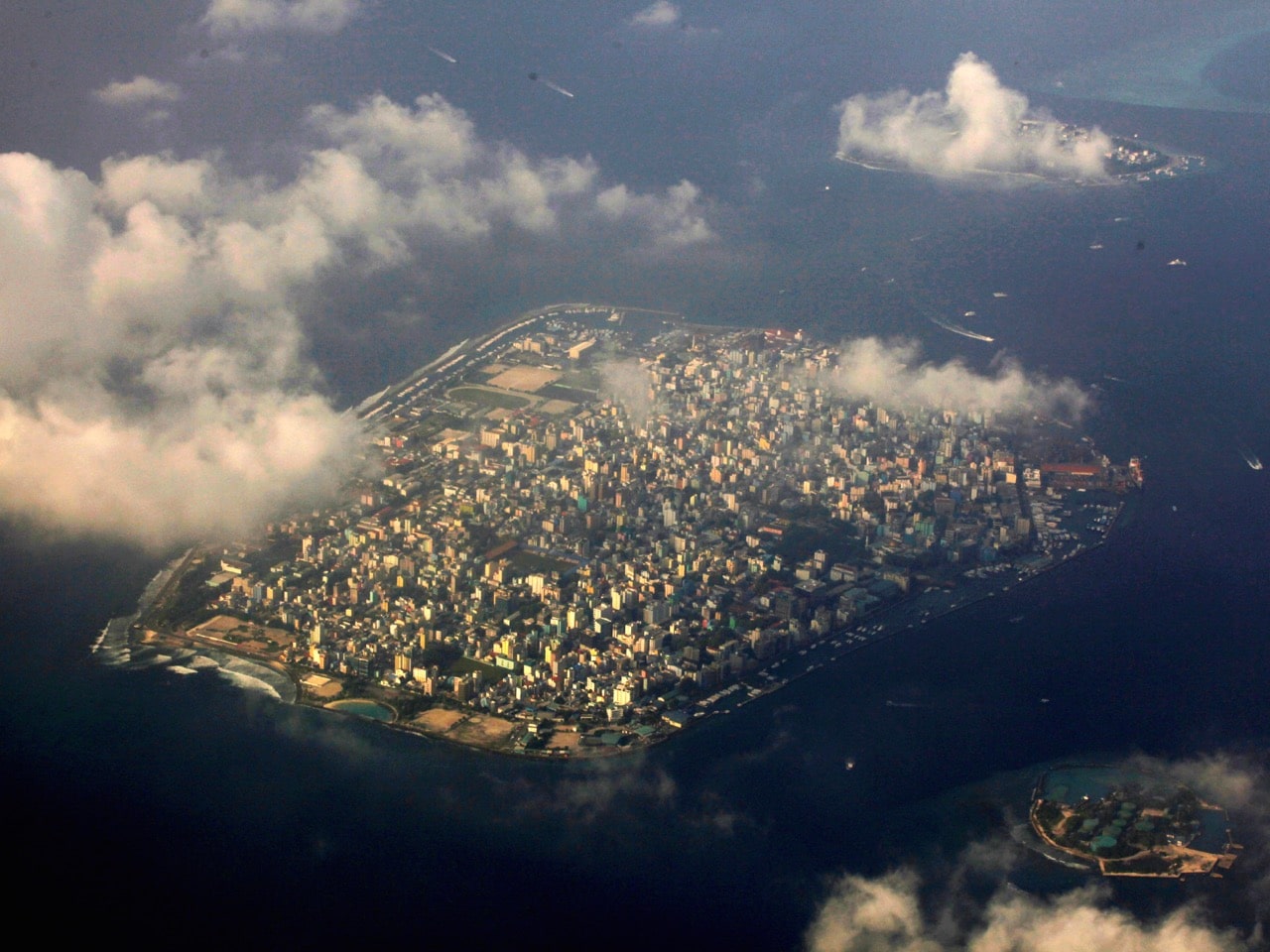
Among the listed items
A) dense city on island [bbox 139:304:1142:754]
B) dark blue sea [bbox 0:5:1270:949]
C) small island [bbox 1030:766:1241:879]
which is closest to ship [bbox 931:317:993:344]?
dense city on island [bbox 139:304:1142:754]

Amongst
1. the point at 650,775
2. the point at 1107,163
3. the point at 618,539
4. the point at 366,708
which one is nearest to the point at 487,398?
the point at 618,539

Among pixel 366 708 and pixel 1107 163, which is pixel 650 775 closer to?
pixel 366 708

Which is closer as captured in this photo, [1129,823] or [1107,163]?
[1129,823]

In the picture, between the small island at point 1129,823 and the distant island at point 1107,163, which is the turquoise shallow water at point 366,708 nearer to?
the small island at point 1129,823

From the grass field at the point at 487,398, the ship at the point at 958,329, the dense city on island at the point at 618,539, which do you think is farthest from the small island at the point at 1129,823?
the ship at the point at 958,329

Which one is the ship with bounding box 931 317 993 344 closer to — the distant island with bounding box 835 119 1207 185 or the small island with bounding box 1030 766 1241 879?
the distant island with bounding box 835 119 1207 185
